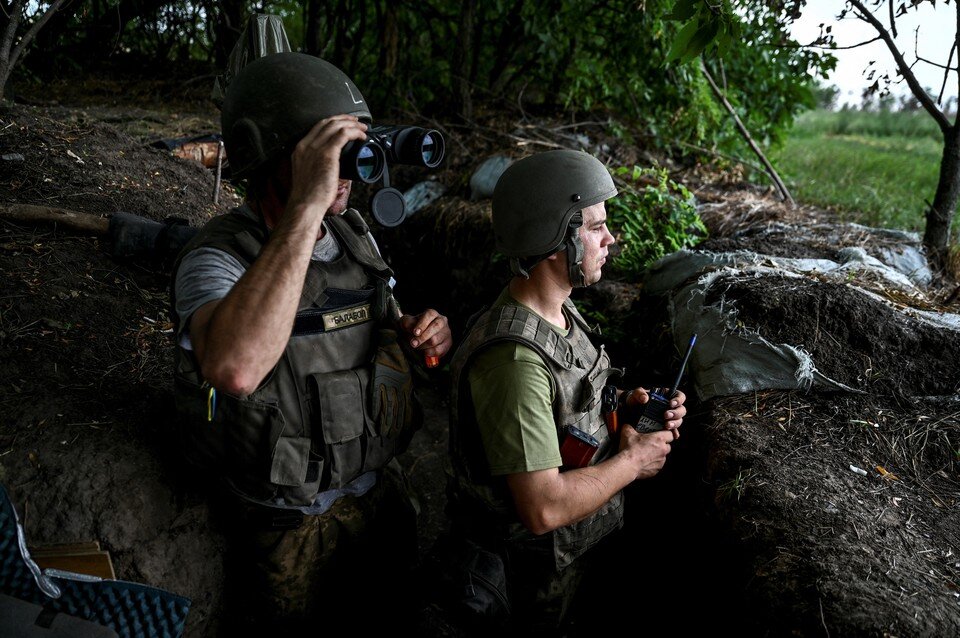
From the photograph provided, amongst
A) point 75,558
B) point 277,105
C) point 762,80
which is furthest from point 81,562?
point 762,80

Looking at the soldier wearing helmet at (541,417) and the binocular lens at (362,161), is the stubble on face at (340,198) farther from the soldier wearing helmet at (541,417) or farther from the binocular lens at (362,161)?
the soldier wearing helmet at (541,417)

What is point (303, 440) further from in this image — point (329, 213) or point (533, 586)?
point (533, 586)

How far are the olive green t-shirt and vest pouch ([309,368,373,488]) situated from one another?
39 cm

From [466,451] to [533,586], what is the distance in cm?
59

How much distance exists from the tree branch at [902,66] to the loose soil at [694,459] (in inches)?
39.8

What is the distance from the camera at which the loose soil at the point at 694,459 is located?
6.17ft

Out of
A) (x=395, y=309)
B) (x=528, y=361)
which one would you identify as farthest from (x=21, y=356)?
(x=528, y=361)

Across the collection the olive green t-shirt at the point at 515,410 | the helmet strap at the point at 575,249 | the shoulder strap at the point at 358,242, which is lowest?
the olive green t-shirt at the point at 515,410

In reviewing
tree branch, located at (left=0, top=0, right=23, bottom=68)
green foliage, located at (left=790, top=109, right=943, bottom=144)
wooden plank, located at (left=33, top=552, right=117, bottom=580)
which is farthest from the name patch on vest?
green foliage, located at (left=790, top=109, right=943, bottom=144)

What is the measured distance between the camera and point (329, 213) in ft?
6.49

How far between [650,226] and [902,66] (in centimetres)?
162

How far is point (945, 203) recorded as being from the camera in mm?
3666

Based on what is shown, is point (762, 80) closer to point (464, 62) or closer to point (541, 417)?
point (464, 62)

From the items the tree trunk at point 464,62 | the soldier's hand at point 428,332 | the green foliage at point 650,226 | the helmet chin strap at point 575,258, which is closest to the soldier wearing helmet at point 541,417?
the helmet chin strap at point 575,258
